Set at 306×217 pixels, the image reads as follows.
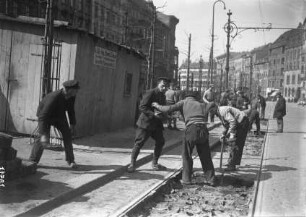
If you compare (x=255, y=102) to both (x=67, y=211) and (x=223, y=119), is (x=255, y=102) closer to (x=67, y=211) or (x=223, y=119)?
(x=223, y=119)

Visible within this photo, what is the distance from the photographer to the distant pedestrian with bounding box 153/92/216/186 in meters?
7.47

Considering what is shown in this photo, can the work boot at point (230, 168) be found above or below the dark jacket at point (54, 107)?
below

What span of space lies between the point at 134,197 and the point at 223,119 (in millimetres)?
3133

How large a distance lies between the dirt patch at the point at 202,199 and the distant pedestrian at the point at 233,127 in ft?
1.53

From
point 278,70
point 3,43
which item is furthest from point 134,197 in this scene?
point 278,70

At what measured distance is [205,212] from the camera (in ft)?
19.5

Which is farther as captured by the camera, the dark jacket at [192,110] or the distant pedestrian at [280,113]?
the distant pedestrian at [280,113]

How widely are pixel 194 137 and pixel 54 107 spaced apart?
2474mm

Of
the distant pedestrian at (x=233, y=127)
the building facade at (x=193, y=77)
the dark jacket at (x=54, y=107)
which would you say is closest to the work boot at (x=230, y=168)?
the distant pedestrian at (x=233, y=127)

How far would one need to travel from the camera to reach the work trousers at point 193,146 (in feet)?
24.5

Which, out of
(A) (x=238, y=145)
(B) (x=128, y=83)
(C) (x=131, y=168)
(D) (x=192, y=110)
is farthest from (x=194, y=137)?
(B) (x=128, y=83)

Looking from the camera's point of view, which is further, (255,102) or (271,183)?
(255,102)

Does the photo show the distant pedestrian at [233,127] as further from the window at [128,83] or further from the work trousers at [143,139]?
the window at [128,83]

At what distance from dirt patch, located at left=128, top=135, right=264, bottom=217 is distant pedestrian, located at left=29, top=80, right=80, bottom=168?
1918mm
